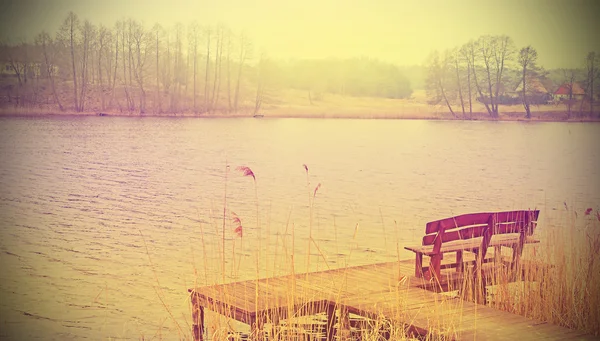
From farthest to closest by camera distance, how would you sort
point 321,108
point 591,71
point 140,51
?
point 321,108
point 140,51
point 591,71

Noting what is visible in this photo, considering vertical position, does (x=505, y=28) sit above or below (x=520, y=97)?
above

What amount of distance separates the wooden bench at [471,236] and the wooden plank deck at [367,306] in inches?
6.9

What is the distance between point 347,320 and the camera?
4.56m

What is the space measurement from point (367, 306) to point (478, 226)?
4.36ft

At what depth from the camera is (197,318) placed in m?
4.84

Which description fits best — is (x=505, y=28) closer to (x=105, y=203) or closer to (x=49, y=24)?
(x=49, y=24)

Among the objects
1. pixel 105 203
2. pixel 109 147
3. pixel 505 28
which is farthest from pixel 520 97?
pixel 105 203

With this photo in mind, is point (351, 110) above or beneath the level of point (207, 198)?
above

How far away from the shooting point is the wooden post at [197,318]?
4.75 metres

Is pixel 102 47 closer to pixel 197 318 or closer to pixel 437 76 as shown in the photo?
pixel 437 76

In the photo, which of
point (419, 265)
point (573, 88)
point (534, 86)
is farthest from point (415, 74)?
point (419, 265)

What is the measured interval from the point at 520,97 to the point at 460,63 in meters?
2.57

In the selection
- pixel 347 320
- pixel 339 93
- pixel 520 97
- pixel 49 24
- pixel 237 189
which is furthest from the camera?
pixel 520 97

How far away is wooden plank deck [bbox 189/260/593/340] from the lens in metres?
4.08
